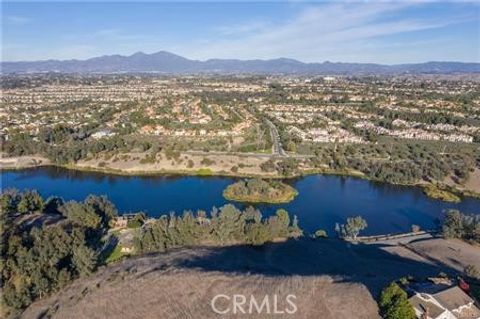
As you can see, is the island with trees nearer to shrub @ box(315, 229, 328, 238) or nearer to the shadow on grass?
shrub @ box(315, 229, 328, 238)

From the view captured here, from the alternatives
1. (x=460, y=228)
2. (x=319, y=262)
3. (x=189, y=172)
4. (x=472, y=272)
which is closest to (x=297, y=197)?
(x=189, y=172)

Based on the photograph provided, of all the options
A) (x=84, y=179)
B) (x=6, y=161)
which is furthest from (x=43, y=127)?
(x=84, y=179)

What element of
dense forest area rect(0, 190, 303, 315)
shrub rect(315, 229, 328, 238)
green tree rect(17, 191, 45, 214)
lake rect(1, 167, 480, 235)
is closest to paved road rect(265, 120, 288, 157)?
lake rect(1, 167, 480, 235)

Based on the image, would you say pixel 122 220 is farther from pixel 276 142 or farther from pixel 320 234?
pixel 276 142

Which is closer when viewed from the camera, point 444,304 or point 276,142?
point 444,304

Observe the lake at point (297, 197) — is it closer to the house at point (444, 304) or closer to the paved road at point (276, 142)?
the paved road at point (276, 142)

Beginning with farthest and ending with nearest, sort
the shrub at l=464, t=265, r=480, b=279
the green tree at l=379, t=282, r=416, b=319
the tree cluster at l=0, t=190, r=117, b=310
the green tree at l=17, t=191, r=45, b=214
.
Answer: the green tree at l=17, t=191, r=45, b=214, the shrub at l=464, t=265, r=480, b=279, the tree cluster at l=0, t=190, r=117, b=310, the green tree at l=379, t=282, r=416, b=319
